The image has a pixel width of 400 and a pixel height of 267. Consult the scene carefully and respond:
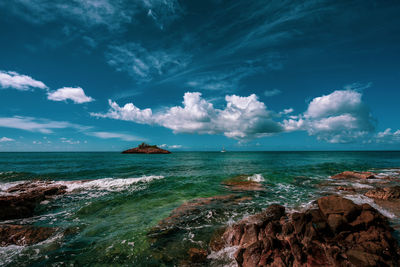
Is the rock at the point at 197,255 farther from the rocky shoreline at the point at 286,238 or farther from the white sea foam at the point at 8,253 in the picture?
the white sea foam at the point at 8,253

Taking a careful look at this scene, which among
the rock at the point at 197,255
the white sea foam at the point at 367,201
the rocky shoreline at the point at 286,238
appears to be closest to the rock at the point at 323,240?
the rocky shoreline at the point at 286,238

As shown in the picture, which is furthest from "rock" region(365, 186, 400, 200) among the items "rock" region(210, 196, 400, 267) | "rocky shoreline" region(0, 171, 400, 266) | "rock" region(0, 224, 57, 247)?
"rock" region(0, 224, 57, 247)

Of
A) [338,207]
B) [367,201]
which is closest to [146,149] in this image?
[367,201]

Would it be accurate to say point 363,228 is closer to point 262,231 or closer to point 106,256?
point 262,231

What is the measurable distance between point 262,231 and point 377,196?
523 inches

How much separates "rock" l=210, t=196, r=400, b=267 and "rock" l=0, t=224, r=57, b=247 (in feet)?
29.8

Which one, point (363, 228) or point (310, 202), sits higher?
point (363, 228)

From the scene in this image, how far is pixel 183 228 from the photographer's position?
919cm

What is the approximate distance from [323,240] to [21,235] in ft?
46.0

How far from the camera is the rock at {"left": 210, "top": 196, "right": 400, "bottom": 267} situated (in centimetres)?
575

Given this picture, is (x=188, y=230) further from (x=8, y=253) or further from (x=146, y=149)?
(x=146, y=149)

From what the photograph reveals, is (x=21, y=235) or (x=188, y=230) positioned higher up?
(x=21, y=235)

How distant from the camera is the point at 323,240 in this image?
263 inches

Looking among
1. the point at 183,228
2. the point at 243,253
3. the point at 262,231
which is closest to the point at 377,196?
the point at 262,231
